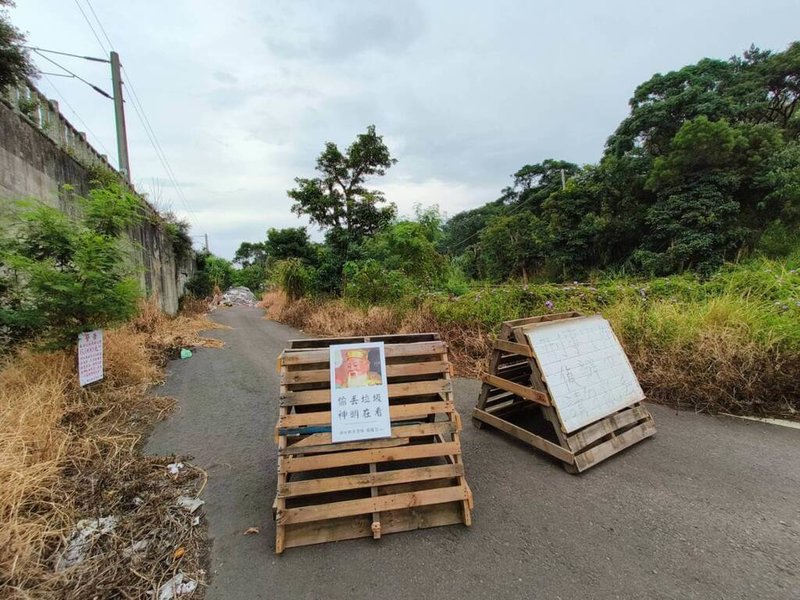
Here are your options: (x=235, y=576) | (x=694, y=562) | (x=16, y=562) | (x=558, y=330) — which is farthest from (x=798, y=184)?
(x=16, y=562)

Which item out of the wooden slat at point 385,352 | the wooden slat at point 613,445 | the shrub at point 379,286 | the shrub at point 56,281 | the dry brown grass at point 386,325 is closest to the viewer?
the wooden slat at point 385,352

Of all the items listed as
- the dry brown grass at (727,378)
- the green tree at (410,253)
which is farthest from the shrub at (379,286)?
the dry brown grass at (727,378)

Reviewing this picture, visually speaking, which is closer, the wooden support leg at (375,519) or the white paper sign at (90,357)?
the wooden support leg at (375,519)

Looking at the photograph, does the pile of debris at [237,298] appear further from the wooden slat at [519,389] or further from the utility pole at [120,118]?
the wooden slat at [519,389]

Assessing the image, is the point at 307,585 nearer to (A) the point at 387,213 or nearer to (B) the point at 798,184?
(A) the point at 387,213

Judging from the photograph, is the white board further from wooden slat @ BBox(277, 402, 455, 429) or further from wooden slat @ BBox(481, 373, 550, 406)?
wooden slat @ BBox(277, 402, 455, 429)

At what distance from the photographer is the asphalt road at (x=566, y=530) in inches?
62.4

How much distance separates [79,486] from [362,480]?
191 centimetres

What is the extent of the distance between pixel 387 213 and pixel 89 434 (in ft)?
31.2

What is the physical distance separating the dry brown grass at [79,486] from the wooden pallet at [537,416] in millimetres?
2308

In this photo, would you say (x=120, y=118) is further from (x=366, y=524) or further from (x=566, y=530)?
(x=566, y=530)

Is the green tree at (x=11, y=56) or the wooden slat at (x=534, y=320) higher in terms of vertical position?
the green tree at (x=11, y=56)

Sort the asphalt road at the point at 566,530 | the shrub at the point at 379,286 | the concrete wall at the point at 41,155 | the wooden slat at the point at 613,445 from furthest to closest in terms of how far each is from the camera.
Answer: the shrub at the point at 379,286 < the concrete wall at the point at 41,155 < the wooden slat at the point at 613,445 < the asphalt road at the point at 566,530

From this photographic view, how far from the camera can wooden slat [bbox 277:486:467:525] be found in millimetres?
1820
